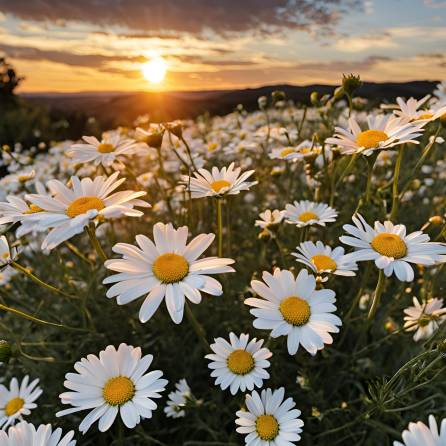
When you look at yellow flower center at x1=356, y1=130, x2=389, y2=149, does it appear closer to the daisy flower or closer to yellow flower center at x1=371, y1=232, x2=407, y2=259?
yellow flower center at x1=371, y1=232, x2=407, y2=259

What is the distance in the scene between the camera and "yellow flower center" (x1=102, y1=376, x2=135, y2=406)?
4.34ft

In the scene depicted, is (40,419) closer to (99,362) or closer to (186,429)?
(186,429)

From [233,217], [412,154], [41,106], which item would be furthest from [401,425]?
[41,106]

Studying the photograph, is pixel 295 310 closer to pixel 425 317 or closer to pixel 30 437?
pixel 425 317

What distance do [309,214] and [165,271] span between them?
2.63 ft

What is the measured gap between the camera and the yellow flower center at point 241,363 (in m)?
1.45

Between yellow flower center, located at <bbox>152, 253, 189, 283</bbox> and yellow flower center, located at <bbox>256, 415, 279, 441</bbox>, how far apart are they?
55cm

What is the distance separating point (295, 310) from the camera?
1367mm

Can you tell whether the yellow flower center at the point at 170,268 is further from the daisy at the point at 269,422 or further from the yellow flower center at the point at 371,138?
the yellow flower center at the point at 371,138

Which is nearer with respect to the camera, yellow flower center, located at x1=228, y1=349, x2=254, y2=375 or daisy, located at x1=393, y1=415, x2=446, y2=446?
daisy, located at x1=393, y1=415, x2=446, y2=446

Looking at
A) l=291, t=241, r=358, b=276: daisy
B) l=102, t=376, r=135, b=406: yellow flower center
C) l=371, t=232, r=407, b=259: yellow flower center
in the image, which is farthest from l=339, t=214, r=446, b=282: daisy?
l=102, t=376, r=135, b=406: yellow flower center

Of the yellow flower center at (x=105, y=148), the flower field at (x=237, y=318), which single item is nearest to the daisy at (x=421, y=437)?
the flower field at (x=237, y=318)

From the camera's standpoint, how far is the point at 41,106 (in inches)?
687

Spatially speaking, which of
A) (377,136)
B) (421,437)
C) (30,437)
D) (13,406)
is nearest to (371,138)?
(377,136)
